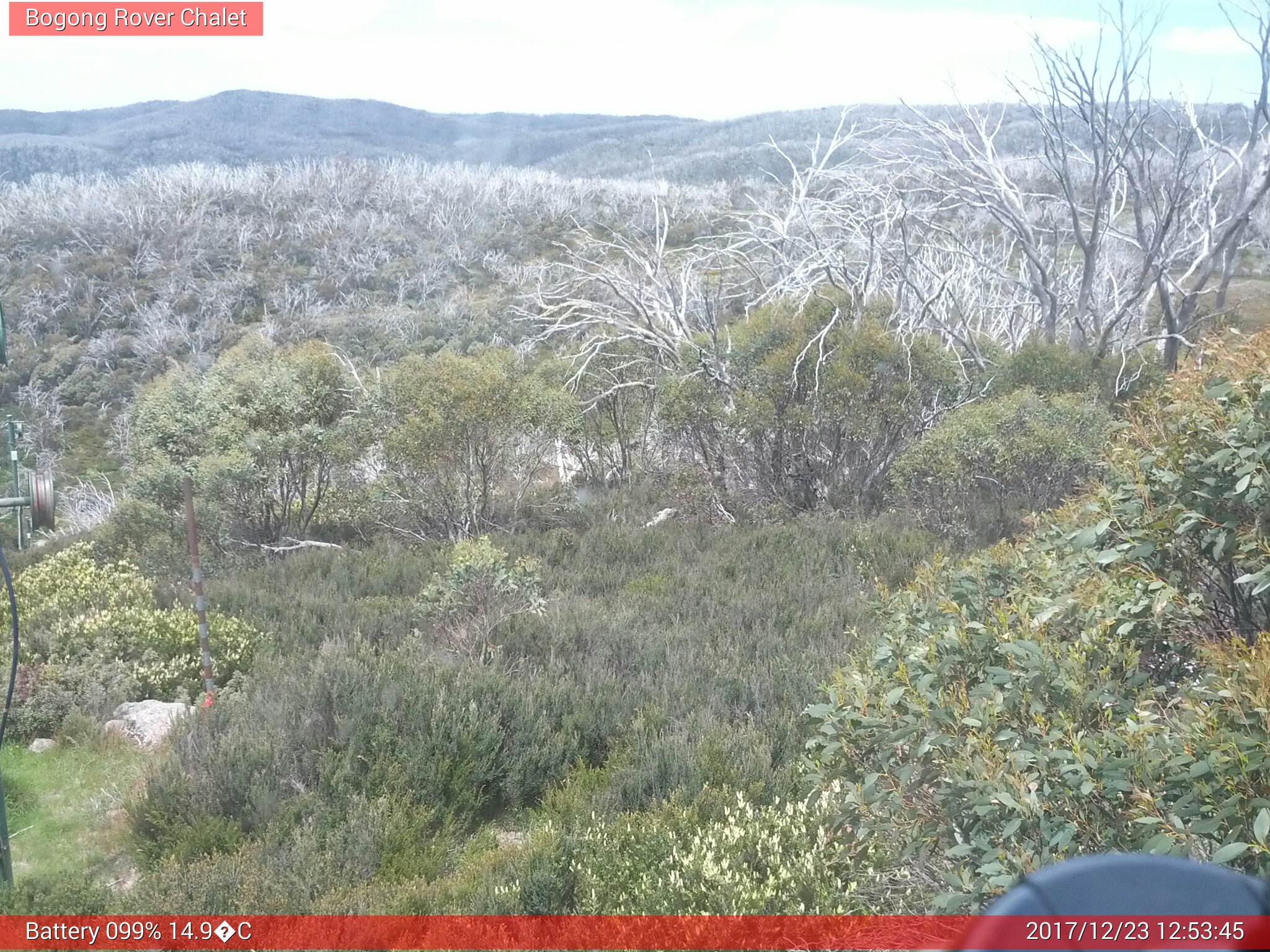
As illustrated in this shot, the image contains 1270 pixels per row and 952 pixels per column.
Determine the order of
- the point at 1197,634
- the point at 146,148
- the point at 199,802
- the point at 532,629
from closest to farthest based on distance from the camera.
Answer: the point at 1197,634 < the point at 199,802 < the point at 532,629 < the point at 146,148

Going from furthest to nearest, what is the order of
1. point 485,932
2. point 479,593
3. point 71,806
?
point 479,593 < point 71,806 < point 485,932

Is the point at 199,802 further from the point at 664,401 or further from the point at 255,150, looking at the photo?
the point at 255,150

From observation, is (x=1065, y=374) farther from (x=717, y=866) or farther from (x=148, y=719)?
(x=148, y=719)

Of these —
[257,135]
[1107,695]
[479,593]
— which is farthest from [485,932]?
[257,135]

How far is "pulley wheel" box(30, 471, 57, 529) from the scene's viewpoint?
148 inches

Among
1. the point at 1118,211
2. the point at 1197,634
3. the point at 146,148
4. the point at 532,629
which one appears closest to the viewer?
the point at 1197,634

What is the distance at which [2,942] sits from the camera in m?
3.40

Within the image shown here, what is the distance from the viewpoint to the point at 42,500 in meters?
3.85

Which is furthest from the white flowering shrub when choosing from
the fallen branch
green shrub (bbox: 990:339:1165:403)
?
green shrub (bbox: 990:339:1165:403)

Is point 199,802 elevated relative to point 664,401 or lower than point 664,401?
lower

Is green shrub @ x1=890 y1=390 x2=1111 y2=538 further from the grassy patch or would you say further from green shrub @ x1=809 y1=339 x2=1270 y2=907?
the grassy patch

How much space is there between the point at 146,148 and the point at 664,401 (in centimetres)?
4717

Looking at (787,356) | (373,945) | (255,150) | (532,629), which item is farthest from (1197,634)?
(255,150)

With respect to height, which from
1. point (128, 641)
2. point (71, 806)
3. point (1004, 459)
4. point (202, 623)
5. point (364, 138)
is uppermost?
point (364, 138)
